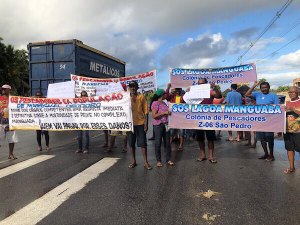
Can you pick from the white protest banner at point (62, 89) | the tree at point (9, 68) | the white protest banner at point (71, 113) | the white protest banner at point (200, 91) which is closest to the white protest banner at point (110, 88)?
the white protest banner at point (62, 89)

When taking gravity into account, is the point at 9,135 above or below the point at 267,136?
above

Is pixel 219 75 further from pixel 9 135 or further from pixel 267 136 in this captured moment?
pixel 9 135

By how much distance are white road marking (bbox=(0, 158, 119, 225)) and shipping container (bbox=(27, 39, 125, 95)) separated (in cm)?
802

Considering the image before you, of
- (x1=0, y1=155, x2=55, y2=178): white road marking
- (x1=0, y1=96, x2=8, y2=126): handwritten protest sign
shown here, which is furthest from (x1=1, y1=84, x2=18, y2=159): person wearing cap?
(x1=0, y1=155, x2=55, y2=178): white road marking

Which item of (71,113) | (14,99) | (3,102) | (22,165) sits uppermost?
(14,99)

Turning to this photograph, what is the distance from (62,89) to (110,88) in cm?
159

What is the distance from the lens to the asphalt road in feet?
14.6

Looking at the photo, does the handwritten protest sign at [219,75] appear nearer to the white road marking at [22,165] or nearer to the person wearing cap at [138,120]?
the person wearing cap at [138,120]

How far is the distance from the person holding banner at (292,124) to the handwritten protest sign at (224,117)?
25.7 inches

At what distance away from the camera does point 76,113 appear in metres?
8.78

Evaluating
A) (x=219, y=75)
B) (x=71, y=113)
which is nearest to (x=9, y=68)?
(x=71, y=113)

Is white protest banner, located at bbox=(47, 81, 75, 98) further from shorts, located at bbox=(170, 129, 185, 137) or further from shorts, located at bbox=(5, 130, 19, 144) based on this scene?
shorts, located at bbox=(170, 129, 185, 137)

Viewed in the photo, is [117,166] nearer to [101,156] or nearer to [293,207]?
[101,156]

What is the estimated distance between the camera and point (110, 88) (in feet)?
38.0
